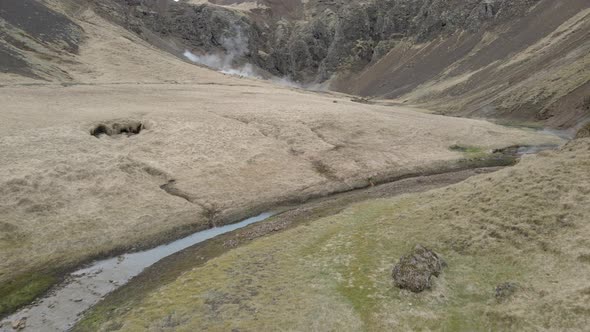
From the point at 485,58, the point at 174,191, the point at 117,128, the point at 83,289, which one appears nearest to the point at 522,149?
the point at 174,191

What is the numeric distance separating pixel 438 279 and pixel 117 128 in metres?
46.0

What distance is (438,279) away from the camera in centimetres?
2244

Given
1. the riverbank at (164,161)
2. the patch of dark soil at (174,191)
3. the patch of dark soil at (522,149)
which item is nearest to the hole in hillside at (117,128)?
the riverbank at (164,161)

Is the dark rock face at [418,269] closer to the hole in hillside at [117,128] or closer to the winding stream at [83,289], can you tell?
the winding stream at [83,289]

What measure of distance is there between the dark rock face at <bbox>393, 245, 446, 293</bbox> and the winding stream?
1656cm

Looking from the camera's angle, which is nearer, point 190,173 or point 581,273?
point 581,273

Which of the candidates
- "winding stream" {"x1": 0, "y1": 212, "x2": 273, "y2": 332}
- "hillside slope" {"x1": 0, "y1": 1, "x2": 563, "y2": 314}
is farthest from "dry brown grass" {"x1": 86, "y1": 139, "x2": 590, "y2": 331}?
"hillside slope" {"x1": 0, "y1": 1, "x2": 563, "y2": 314}

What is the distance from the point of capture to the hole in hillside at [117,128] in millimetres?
53812

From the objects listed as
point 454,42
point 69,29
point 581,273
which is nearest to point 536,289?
point 581,273

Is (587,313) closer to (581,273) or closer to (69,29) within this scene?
(581,273)

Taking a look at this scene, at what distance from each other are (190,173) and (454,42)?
6610 inches

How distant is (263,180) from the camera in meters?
45.2

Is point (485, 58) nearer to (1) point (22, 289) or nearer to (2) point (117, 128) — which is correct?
(2) point (117, 128)

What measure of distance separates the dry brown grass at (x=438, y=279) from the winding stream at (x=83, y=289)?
3.92m
